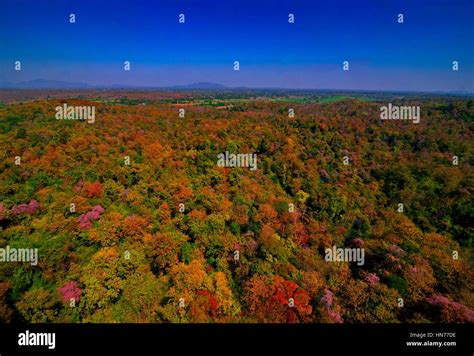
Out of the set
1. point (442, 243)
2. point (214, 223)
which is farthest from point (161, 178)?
point (442, 243)

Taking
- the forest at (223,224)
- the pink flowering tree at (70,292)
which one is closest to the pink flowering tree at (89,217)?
the forest at (223,224)

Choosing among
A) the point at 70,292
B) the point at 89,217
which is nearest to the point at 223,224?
the point at 89,217

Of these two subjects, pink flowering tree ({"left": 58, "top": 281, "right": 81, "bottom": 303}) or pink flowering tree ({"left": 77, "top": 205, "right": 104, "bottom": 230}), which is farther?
pink flowering tree ({"left": 77, "top": 205, "right": 104, "bottom": 230})

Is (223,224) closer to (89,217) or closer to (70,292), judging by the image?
(89,217)

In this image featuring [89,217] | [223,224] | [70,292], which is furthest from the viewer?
[223,224]

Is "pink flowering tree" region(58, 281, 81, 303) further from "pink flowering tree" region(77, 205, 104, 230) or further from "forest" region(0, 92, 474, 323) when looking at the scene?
"pink flowering tree" region(77, 205, 104, 230)

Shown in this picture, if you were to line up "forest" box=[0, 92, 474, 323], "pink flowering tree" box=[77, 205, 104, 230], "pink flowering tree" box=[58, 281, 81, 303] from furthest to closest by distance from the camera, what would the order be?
"pink flowering tree" box=[77, 205, 104, 230] → "forest" box=[0, 92, 474, 323] → "pink flowering tree" box=[58, 281, 81, 303]

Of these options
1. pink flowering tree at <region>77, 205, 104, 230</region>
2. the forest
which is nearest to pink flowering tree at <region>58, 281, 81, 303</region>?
the forest

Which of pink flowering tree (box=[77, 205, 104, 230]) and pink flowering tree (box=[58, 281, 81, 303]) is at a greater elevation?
pink flowering tree (box=[77, 205, 104, 230])
